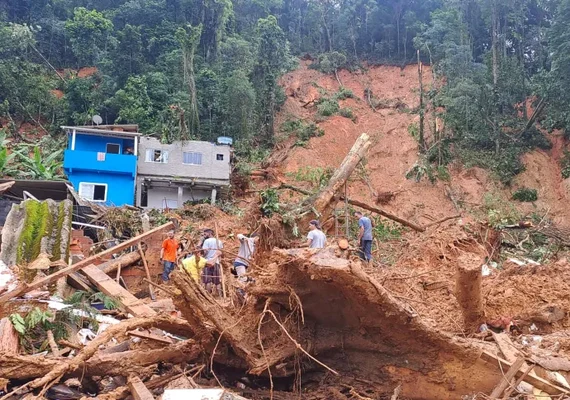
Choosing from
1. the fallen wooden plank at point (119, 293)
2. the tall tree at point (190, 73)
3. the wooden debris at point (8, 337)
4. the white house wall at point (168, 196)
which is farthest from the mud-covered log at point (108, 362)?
the tall tree at point (190, 73)

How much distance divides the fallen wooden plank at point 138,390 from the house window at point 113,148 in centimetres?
2415

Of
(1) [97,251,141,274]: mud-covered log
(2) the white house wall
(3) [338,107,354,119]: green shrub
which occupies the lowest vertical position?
(2) the white house wall

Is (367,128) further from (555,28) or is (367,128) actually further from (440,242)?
(440,242)

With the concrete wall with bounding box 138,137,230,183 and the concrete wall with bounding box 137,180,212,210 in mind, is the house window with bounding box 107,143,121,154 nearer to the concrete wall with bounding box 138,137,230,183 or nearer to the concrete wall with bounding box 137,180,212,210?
the concrete wall with bounding box 138,137,230,183

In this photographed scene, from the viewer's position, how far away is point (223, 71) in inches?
1369

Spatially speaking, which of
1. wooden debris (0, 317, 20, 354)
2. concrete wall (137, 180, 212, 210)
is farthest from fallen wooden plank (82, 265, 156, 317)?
concrete wall (137, 180, 212, 210)

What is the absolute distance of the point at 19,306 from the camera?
6.31 meters

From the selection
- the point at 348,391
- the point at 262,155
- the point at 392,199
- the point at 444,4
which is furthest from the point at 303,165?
the point at 348,391

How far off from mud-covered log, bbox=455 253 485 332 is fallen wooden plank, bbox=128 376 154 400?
3484mm

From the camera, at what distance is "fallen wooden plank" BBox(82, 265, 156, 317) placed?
281 inches

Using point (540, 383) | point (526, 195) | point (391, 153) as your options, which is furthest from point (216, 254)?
point (391, 153)

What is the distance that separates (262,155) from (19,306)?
1059 inches

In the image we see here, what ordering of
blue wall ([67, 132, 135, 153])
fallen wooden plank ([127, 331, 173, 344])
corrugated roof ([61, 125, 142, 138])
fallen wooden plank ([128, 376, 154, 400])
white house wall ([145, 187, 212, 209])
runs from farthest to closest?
1. white house wall ([145, 187, 212, 209])
2. blue wall ([67, 132, 135, 153])
3. corrugated roof ([61, 125, 142, 138])
4. fallen wooden plank ([127, 331, 173, 344])
5. fallen wooden plank ([128, 376, 154, 400])

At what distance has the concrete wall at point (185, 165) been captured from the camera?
26797mm
